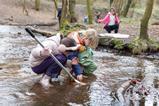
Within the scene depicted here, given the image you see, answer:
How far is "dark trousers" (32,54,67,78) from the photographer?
337 inches

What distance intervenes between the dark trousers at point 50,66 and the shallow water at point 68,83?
0.26m

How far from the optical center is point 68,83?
8898mm

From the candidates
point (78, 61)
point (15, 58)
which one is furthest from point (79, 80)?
point (15, 58)

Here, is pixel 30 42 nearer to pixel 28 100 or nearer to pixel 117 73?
pixel 117 73

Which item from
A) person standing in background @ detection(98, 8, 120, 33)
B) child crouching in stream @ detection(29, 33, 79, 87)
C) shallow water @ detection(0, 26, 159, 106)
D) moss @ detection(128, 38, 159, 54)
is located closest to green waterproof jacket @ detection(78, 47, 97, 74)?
shallow water @ detection(0, 26, 159, 106)

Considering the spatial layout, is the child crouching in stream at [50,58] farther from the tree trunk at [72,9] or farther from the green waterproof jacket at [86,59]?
the tree trunk at [72,9]

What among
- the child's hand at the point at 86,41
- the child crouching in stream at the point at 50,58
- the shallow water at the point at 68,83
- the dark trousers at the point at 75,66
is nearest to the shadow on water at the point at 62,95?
the shallow water at the point at 68,83

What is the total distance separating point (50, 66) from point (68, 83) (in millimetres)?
586

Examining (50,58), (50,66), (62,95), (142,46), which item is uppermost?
(50,58)

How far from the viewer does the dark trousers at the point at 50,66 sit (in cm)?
855

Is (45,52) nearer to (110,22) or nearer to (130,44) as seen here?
(130,44)

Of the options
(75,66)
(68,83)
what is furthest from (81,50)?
(68,83)

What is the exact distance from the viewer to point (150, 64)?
1238 cm

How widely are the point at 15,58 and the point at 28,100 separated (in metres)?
4.77
